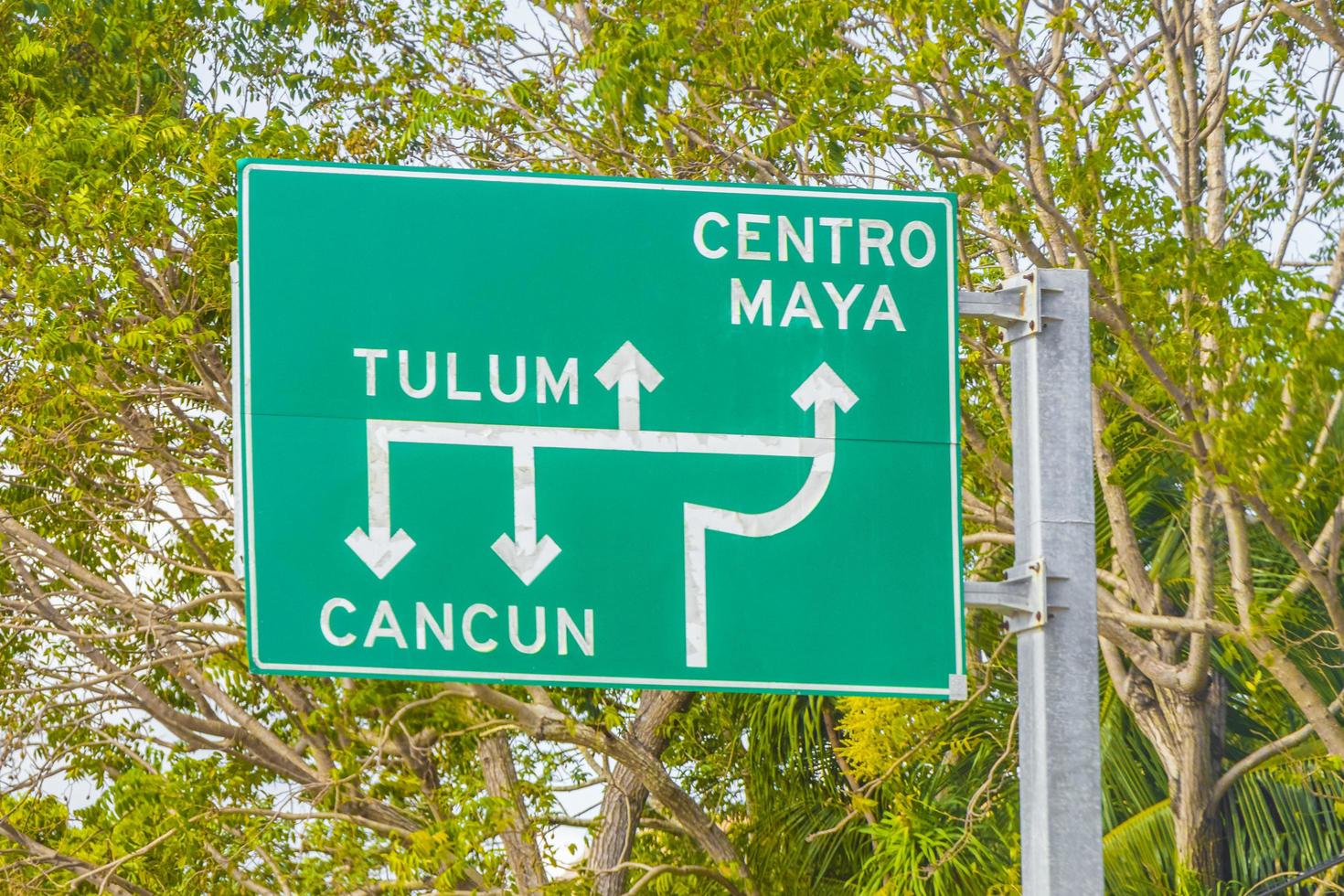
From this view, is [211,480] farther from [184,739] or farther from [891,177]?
[891,177]

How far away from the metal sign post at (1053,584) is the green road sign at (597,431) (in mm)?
124

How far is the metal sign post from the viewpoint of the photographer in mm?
2666

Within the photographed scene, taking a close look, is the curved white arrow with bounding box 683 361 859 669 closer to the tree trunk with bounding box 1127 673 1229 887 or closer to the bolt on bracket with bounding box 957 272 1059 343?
the bolt on bracket with bounding box 957 272 1059 343

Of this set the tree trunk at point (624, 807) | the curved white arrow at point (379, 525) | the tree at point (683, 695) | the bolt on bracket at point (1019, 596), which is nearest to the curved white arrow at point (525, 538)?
the curved white arrow at point (379, 525)

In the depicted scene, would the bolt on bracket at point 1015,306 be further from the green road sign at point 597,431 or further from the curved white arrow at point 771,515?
the curved white arrow at point 771,515

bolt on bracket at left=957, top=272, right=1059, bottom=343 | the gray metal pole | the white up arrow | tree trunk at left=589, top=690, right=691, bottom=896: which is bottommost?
Answer: tree trunk at left=589, top=690, right=691, bottom=896

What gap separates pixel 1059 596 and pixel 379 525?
1051 mm

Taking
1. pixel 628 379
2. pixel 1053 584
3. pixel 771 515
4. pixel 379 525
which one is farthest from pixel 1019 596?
pixel 379 525

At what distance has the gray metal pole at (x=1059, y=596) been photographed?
2.66 metres

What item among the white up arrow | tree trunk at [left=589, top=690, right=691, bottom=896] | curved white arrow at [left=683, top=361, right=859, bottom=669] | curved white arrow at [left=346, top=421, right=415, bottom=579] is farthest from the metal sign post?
tree trunk at [left=589, top=690, right=691, bottom=896]

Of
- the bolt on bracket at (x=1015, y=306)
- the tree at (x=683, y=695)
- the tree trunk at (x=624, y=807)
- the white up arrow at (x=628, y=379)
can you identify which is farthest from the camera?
the tree trunk at (x=624, y=807)

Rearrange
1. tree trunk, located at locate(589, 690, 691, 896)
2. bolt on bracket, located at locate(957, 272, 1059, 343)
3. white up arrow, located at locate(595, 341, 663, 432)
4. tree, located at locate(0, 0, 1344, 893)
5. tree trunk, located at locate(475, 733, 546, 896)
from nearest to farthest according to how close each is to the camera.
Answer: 1. white up arrow, located at locate(595, 341, 663, 432)
2. bolt on bracket, located at locate(957, 272, 1059, 343)
3. tree, located at locate(0, 0, 1344, 893)
4. tree trunk, located at locate(475, 733, 546, 896)
5. tree trunk, located at locate(589, 690, 691, 896)

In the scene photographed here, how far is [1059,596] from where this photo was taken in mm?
2760

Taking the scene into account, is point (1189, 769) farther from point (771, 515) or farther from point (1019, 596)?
point (771, 515)
